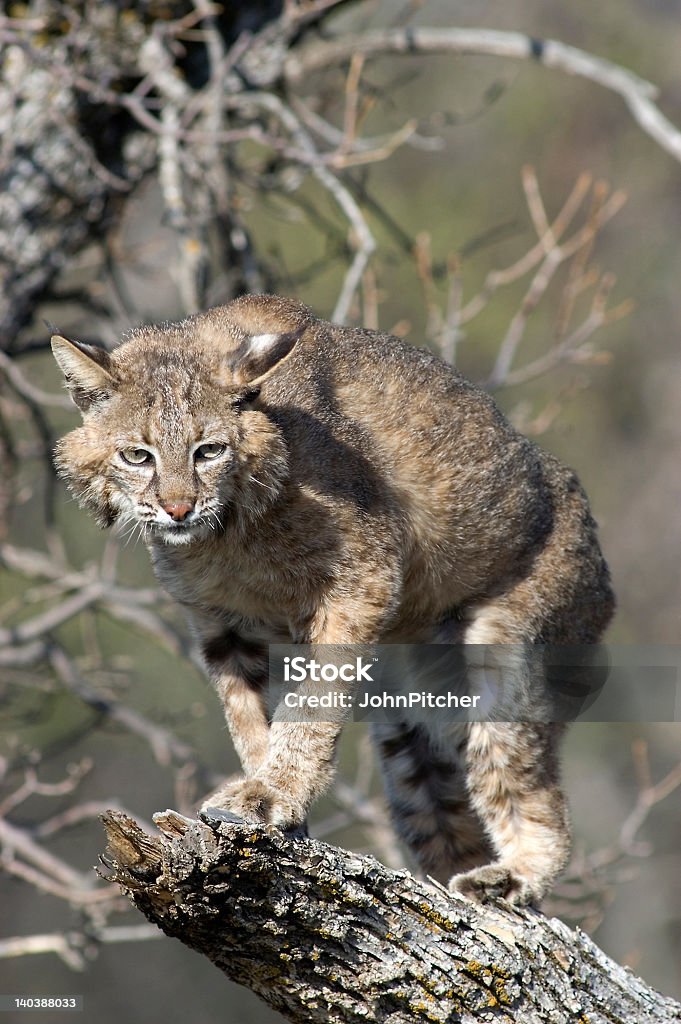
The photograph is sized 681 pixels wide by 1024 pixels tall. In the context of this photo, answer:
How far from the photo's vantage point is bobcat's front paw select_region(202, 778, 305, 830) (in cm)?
429

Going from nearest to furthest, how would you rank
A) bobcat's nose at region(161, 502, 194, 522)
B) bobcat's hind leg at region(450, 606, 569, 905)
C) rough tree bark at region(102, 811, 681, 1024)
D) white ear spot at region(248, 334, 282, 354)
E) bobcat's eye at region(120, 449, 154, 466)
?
1. rough tree bark at region(102, 811, 681, 1024)
2. bobcat's nose at region(161, 502, 194, 522)
3. bobcat's eye at region(120, 449, 154, 466)
4. white ear spot at region(248, 334, 282, 354)
5. bobcat's hind leg at region(450, 606, 569, 905)

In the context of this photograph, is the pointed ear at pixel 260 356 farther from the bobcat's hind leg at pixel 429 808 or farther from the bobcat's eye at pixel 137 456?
the bobcat's hind leg at pixel 429 808

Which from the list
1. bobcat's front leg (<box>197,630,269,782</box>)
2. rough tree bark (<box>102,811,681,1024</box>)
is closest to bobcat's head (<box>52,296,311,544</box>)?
bobcat's front leg (<box>197,630,269,782</box>)

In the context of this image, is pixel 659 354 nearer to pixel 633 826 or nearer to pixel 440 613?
pixel 633 826

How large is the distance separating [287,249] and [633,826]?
1247 cm

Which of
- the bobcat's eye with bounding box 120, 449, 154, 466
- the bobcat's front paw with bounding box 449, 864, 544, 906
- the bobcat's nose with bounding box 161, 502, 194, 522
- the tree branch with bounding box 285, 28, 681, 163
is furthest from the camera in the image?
Result: the tree branch with bounding box 285, 28, 681, 163

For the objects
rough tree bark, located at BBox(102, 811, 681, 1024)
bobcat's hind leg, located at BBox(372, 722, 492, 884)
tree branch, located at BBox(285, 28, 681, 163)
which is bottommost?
rough tree bark, located at BBox(102, 811, 681, 1024)

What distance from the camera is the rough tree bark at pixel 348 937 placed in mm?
3457

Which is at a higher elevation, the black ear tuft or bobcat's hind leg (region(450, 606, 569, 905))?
the black ear tuft

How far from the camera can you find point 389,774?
5582 mm

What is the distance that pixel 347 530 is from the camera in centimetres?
473

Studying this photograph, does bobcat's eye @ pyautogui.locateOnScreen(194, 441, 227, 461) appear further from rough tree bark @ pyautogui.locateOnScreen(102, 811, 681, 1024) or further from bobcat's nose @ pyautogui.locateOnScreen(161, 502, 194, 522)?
rough tree bark @ pyautogui.locateOnScreen(102, 811, 681, 1024)

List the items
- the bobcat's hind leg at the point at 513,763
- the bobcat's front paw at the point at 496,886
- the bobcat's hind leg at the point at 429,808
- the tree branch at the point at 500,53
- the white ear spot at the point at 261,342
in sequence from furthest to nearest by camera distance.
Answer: the tree branch at the point at 500,53 → the bobcat's hind leg at the point at 429,808 → the bobcat's hind leg at the point at 513,763 → the bobcat's front paw at the point at 496,886 → the white ear spot at the point at 261,342

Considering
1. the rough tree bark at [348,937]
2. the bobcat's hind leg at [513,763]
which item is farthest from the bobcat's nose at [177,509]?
the bobcat's hind leg at [513,763]
